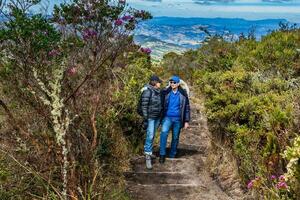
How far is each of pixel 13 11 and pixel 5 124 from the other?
1985 mm

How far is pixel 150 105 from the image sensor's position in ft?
34.4

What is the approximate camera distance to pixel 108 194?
741 cm

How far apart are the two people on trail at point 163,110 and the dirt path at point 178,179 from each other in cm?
30

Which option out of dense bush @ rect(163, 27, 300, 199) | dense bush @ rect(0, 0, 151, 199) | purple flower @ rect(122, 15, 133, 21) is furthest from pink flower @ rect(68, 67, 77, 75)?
purple flower @ rect(122, 15, 133, 21)

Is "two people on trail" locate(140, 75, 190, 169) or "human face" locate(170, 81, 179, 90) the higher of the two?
"human face" locate(170, 81, 179, 90)

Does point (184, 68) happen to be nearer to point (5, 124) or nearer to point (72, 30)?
point (72, 30)

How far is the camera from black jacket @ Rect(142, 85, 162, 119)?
10430 mm

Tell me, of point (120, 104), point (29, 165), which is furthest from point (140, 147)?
point (29, 165)

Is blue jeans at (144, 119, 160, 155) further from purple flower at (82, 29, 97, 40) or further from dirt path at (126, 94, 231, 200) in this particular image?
purple flower at (82, 29, 97, 40)

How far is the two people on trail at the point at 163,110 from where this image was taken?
10.4m

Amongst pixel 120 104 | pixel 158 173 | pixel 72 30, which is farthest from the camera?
pixel 72 30

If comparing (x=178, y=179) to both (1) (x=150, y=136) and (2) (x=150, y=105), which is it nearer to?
(1) (x=150, y=136)

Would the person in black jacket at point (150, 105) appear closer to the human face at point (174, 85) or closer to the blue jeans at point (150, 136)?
the blue jeans at point (150, 136)

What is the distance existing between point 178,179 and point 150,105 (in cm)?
175
